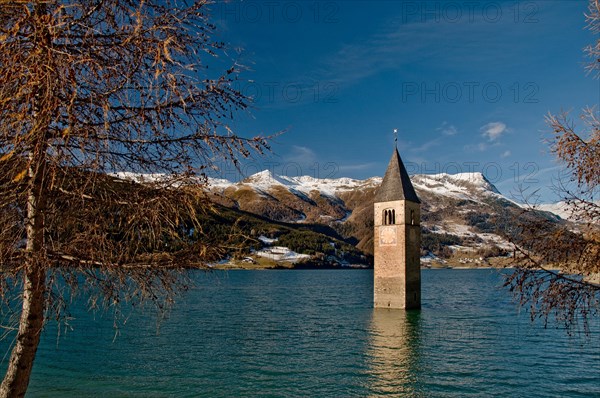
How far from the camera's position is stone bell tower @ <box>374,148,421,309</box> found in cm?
4591

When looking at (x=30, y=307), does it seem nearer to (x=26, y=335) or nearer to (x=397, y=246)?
(x=26, y=335)

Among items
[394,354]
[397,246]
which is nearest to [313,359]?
[394,354]

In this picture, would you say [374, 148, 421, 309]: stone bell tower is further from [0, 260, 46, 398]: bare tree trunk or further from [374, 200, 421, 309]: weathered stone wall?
[0, 260, 46, 398]: bare tree trunk

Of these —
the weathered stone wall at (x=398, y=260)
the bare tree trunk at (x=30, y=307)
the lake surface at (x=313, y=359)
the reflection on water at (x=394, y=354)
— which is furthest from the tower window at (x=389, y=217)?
the bare tree trunk at (x=30, y=307)

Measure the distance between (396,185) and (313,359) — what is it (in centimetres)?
2975

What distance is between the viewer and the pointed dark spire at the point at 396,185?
49344 mm

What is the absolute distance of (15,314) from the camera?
569 centimetres

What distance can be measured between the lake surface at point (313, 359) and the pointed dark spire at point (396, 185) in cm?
1406

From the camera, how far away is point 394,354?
85.8 ft

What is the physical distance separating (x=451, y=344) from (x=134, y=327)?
916 inches

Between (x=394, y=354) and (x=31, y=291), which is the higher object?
(x=31, y=291)

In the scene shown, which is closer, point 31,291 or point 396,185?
point 31,291

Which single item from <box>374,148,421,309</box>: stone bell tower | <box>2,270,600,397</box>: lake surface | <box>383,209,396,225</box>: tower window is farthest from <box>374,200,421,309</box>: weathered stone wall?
<box>2,270,600,397</box>: lake surface

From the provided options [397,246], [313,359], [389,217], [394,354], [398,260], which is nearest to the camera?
[313,359]
